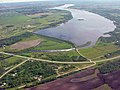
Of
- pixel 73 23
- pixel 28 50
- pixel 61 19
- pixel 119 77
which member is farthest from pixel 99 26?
pixel 119 77

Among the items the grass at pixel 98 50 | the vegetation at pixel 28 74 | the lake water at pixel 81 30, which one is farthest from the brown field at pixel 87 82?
the lake water at pixel 81 30

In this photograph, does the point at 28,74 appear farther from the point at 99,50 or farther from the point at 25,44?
the point at 99,50

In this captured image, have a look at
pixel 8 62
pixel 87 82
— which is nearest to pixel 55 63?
pixel 8 62

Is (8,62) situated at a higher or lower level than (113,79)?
higher

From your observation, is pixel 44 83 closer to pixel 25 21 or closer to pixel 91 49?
pixel 91 49

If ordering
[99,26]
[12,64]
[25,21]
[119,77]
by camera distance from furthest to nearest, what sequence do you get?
1. [25,21]
2. [99,26]
3. [12,64]
4. [119,77]
